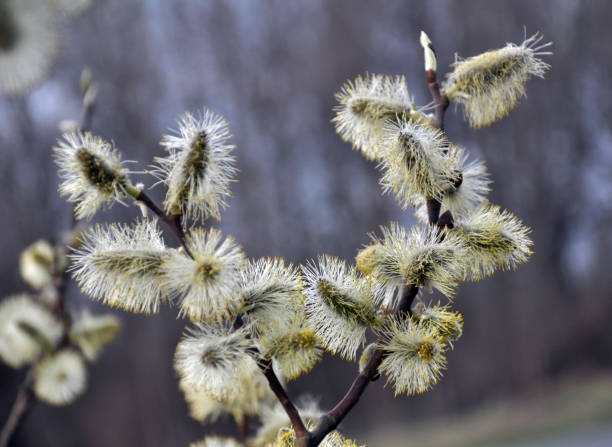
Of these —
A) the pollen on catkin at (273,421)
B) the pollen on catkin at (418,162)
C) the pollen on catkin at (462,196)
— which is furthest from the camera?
the pollen on catkin at (273,421)

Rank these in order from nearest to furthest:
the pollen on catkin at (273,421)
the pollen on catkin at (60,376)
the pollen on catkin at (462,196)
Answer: the pollen on catkin at (462,196)
the pollen on catkin at (273,421)
the pollen on catkin at (60,376)

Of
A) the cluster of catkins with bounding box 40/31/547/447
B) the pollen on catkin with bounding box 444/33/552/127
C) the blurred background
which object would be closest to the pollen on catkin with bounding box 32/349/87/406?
the cluster of catkins with bounding box 40/31/547/447

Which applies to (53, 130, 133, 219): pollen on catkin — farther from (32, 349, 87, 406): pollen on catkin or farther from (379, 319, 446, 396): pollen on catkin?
(32, 349, 87, 406): pollen on catkin

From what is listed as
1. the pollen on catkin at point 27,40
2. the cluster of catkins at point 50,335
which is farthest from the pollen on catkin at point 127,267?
the pollen on catkin at point 27,40

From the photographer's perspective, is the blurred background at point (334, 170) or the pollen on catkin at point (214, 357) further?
the blurred background at point (334, 170)

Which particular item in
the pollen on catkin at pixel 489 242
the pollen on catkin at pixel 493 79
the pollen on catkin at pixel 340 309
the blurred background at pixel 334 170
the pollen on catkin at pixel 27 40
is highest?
the blurred background at pixel 334 170

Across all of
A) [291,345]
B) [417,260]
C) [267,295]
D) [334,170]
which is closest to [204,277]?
[267,295]

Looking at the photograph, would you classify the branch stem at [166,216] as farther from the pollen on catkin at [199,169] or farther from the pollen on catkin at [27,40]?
the pollen on catkin at [27,40]

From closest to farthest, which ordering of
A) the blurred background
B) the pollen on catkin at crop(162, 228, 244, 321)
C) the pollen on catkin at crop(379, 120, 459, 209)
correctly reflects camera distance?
the pollen on catkin at crop(162, 228, 244, 321), the pollen on catkin at crop(379, 120, 459, 209), the blurred background
